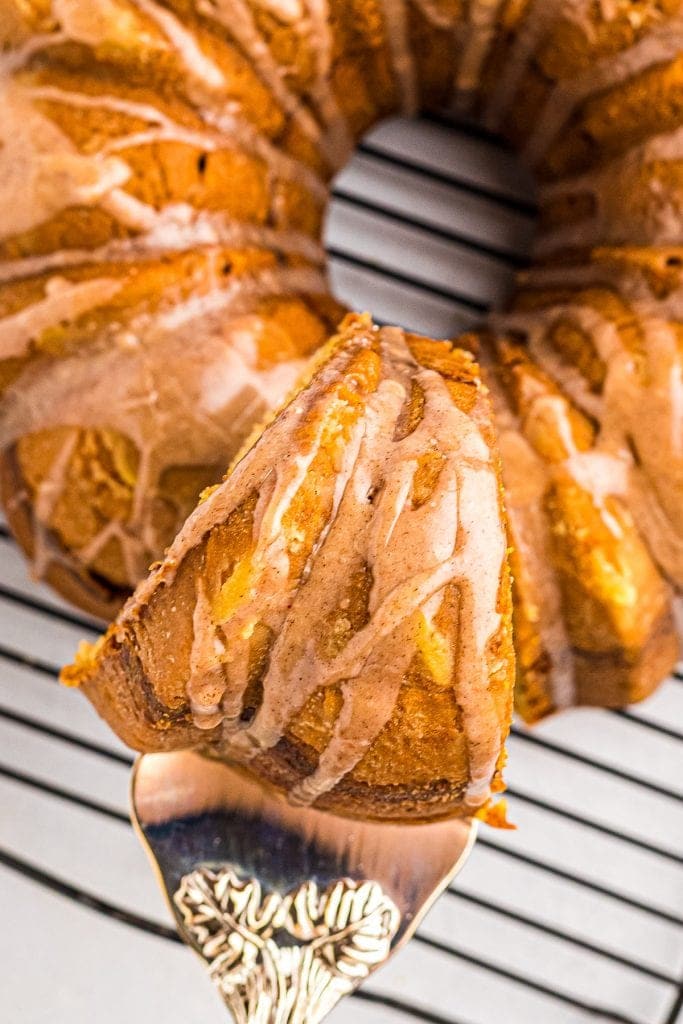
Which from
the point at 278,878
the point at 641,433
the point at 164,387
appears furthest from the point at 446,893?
the point at 164,387

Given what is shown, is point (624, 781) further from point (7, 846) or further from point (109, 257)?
point (109, 257)

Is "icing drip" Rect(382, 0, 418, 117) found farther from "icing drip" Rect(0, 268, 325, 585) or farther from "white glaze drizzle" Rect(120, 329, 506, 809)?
"white glaze drizzle" Rect(120, 329, 506, 809)

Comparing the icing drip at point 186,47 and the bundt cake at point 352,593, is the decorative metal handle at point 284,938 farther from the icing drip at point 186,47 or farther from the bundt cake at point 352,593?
the icing drip at point 186,47

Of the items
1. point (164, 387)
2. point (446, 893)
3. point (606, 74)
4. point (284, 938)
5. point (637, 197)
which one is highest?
point (606, 74)

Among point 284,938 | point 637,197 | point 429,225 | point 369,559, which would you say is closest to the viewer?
point 369,559

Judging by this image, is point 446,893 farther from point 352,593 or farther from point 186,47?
point 186,47

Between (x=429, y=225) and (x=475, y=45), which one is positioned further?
(x=429, y=225)

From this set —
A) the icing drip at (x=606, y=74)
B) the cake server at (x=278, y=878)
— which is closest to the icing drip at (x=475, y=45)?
the icing drip at (x=606, y=74)
